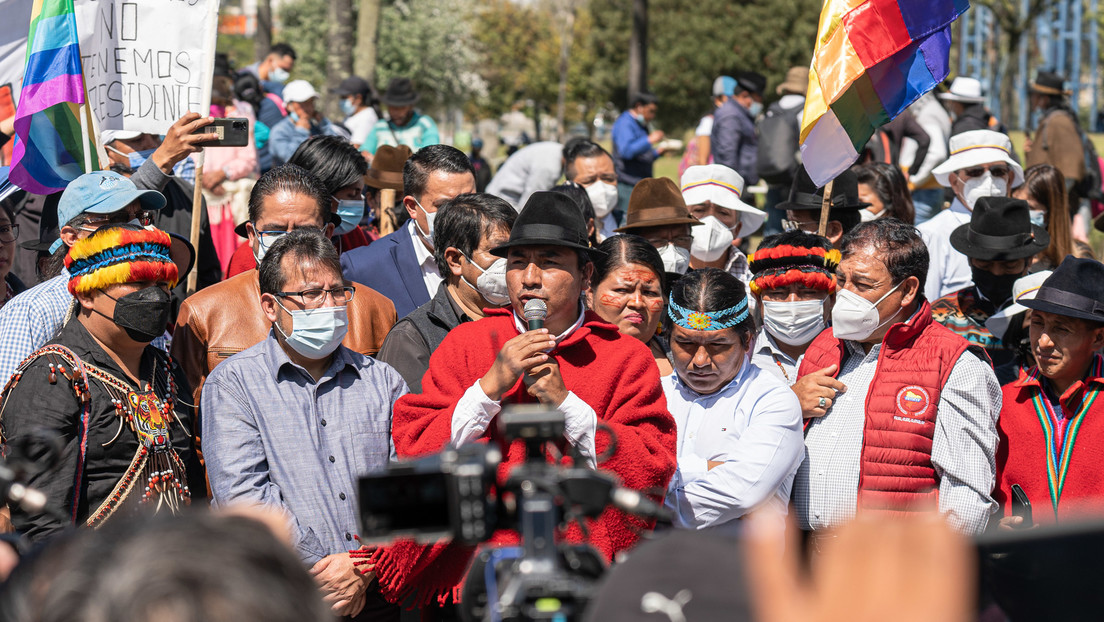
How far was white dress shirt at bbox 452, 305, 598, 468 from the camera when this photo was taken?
3584 millimetres

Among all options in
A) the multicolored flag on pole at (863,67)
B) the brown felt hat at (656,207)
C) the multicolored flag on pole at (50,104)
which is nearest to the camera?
the multicolored flag on pole at (50,104)

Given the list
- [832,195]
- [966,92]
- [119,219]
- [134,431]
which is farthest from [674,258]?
[966,92]

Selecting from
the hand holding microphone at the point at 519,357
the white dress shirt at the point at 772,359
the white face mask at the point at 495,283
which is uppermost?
the white face mask at the point at 495,283

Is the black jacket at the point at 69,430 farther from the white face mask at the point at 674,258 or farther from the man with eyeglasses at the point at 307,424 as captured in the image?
the white face mask at the point at 674,258

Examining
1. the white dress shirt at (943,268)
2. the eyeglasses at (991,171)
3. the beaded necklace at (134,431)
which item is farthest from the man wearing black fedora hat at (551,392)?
the eyeglasses at (991,171)

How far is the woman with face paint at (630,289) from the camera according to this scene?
5059 mm

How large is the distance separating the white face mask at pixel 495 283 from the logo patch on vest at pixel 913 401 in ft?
5.63

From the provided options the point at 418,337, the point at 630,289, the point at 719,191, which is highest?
the point at 719,191

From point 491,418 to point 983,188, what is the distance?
5188 mm

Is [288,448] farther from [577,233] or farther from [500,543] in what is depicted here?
[577,233]

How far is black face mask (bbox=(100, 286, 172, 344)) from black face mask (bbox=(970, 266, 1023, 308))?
422 centimetres

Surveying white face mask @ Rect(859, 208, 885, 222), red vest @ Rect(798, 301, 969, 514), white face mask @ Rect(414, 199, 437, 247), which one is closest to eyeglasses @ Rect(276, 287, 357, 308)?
white face mask @ Rect(414, 199, 437, 247)

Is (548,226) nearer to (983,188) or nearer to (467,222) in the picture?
(467,222)

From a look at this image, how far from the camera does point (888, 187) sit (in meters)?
7.35
